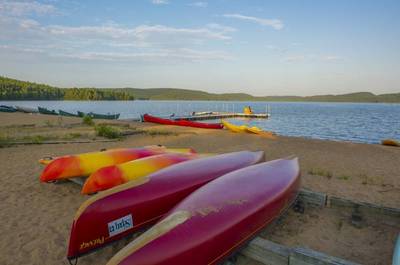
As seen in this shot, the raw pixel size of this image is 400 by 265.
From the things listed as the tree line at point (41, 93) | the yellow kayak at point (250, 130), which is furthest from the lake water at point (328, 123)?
the tree line at point (41, 93)

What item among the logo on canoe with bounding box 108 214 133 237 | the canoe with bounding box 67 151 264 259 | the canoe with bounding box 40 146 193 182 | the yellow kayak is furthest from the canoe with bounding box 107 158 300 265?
Result: the yellow kayak

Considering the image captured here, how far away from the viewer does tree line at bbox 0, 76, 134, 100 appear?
369 feet

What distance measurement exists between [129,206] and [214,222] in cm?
114

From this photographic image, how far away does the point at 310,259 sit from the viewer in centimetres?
270

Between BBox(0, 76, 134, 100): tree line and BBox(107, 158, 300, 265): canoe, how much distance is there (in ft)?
415

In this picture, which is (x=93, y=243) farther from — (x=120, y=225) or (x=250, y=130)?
(x=250, y=130)

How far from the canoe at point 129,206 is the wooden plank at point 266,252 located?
4.13 ft

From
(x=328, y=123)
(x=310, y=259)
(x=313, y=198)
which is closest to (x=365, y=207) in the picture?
(x=313, y=198)

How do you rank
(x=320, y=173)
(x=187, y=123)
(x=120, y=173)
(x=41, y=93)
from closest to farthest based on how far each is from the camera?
(x=120, y=173) < (x=320, y=173) < (x=187, y=123) < (x=41, y=93)

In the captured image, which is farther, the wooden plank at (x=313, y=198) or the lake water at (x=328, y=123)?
the lake water at (x=328, y=123)

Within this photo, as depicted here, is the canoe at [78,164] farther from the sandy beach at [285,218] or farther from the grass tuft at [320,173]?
the grass tuft at [320,173]

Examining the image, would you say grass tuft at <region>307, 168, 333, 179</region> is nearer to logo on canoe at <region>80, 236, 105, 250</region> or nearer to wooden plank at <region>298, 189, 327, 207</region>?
wooden plank at <region>298, 189, 327, 207</region>

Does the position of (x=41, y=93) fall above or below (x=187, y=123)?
above

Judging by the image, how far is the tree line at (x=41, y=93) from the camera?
369 ft
